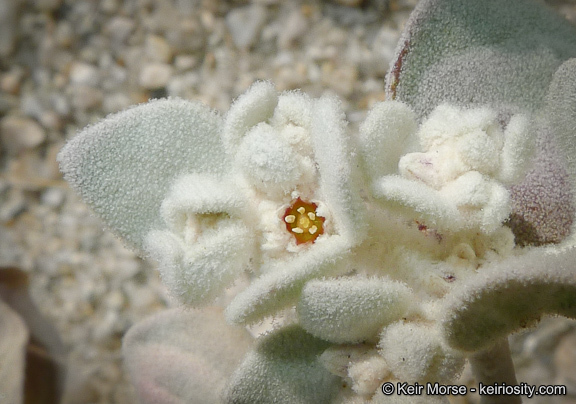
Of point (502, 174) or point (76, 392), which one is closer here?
point (502, 174)

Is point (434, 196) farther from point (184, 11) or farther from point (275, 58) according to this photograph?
point (184, 11)

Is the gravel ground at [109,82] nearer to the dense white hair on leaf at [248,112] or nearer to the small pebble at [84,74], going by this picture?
the small pebble at [84,74]

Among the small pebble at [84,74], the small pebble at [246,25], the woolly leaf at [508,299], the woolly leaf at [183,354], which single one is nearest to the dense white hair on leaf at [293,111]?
the woolly leaf at [508,299]

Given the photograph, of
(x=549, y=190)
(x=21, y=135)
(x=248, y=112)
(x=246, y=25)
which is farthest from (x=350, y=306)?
(x=21, y=135)

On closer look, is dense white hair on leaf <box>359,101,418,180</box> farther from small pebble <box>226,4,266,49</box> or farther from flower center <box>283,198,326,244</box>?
small pebble <box>226,4,266,49</box>

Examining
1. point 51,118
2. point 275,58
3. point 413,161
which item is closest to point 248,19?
point 275,58

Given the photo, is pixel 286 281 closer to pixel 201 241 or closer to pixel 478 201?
pixel 201 241
